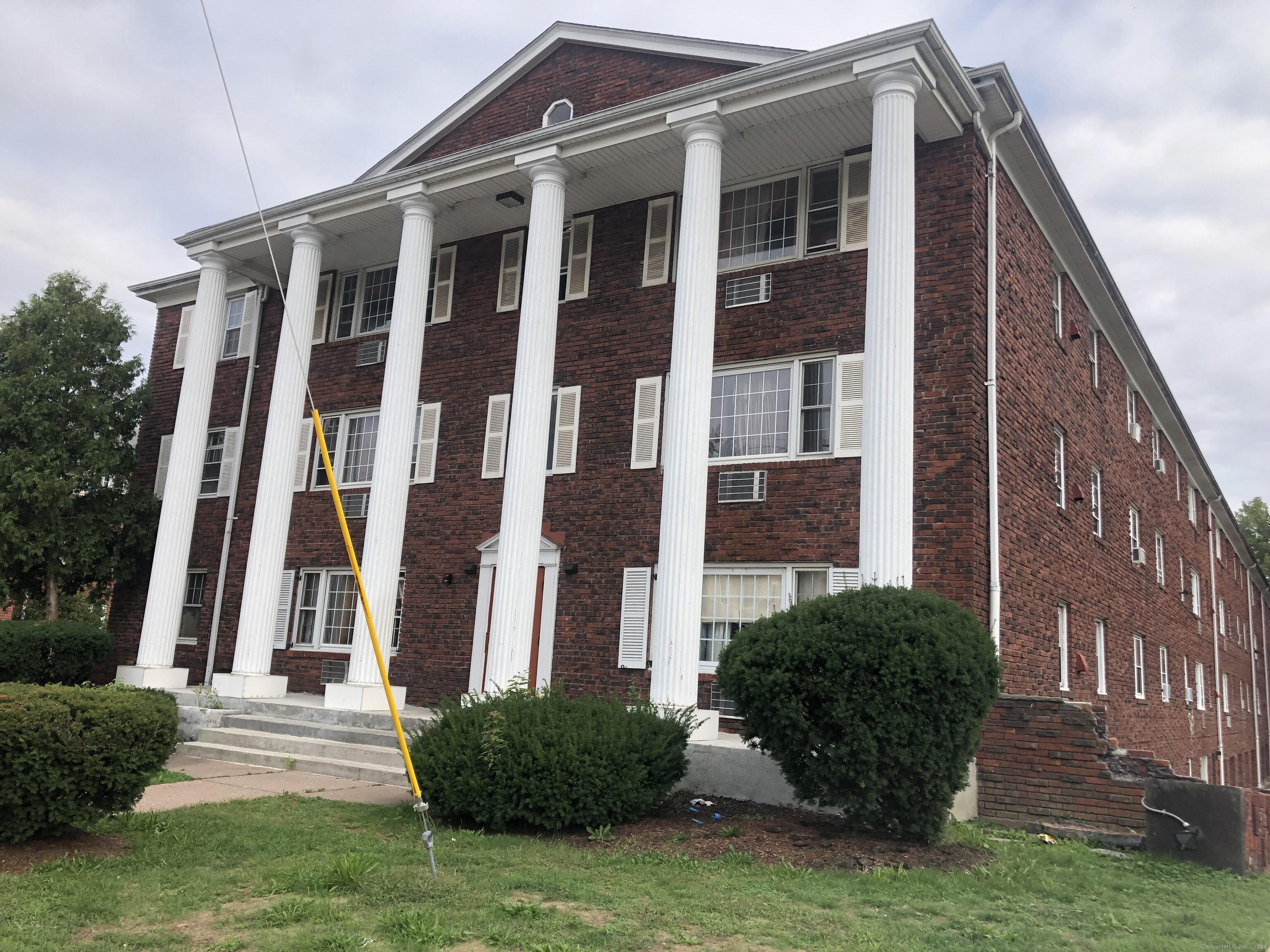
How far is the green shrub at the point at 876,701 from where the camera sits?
27.2ft

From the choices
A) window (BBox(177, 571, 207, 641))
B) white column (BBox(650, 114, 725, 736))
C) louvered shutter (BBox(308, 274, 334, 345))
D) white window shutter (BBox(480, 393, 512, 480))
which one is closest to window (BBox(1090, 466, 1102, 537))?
white column (BBox(650, 114, 725, 736))

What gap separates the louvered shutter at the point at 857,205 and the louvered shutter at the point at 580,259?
4.47 meters

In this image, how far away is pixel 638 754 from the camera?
9.20 metres

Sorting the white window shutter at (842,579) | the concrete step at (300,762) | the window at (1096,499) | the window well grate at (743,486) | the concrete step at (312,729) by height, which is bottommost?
the concrete step at (300,762)

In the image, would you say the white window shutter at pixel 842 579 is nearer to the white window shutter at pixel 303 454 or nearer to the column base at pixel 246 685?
the column base at pixel 246 685

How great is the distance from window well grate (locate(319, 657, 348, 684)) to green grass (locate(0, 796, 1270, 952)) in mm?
9003

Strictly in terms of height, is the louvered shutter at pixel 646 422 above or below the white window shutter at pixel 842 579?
above

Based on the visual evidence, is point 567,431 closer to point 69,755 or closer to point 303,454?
point 303,454

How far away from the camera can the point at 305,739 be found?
44.2 feet

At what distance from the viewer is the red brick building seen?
12.4 meters

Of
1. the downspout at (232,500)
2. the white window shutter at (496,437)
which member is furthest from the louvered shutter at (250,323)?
the white window shutter at (496,437)

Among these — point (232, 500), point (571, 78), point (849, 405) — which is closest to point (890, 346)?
point (849, 405)

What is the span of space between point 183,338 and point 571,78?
11.4 m

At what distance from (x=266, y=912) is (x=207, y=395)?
14.2 meters
